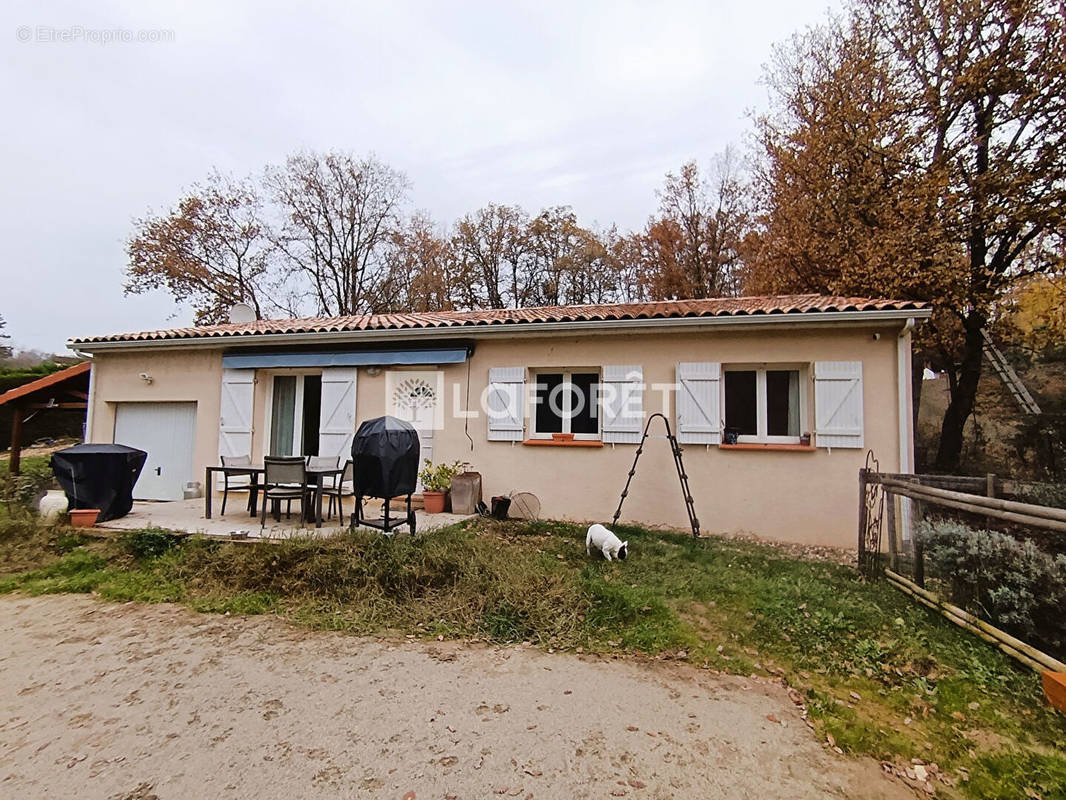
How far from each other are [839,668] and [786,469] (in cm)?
364

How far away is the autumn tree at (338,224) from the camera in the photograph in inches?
791

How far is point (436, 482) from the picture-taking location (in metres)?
7.61

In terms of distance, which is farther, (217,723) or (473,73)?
(473,73)

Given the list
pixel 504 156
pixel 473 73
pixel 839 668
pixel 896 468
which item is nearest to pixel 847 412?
pixel 896 468

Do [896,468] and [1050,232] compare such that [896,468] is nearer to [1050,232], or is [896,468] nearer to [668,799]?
[668,799]

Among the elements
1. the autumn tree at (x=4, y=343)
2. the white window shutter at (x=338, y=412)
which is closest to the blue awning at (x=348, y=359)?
the white window shutter at (x=338, y=412)

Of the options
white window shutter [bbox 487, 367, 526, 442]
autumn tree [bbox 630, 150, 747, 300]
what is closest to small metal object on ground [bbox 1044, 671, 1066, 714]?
white window shutter [bbox 487, 367, 526, 442]

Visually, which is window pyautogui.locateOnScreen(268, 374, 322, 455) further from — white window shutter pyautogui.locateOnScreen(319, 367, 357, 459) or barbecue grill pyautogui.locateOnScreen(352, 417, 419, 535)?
barbecue grill pyautogui.locateOnScreen(352, 417, 419, 535)

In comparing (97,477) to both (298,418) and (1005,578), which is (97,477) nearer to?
(298,418)

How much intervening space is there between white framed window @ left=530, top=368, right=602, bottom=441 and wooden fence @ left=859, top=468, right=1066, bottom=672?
137 inches

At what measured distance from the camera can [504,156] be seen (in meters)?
17.5

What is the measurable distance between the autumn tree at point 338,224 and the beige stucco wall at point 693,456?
13228 millimetres

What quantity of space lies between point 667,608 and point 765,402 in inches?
154

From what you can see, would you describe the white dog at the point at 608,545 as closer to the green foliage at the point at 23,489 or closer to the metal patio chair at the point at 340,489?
the metal patio chair at the point at 340,489
